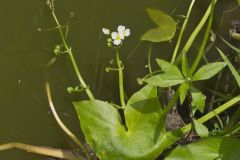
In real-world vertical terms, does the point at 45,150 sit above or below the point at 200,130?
below

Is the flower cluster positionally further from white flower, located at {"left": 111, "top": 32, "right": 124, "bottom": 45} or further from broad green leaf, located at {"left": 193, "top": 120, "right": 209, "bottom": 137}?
broad green leaf, located at {"left": 193, "top": 120, "right": 209, "bottom": 137}

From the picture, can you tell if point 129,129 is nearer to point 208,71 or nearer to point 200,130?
point 200,130

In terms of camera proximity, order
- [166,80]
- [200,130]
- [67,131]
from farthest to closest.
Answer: [67,131] → [200,130] → [166,80]

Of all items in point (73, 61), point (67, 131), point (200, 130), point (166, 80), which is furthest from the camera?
point (67, 131)

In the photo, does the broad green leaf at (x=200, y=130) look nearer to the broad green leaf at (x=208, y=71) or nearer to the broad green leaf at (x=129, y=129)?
the broad green leaf at (x=129, y=129)

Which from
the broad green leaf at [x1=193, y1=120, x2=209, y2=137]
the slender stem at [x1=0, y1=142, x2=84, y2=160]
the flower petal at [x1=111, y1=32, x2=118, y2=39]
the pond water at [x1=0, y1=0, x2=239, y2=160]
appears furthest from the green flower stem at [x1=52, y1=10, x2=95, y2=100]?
the broad green leaf at [x1=193, y1=120, x2=209, y2=137]

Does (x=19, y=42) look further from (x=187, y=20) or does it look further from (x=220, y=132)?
(x=220, y=132)

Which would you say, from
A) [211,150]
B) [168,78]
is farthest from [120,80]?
[211,150]
